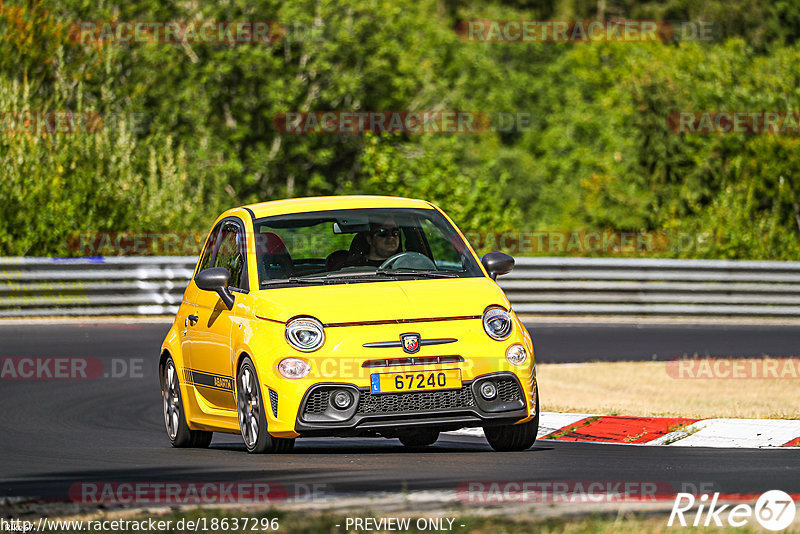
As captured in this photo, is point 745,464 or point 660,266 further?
point 660,266

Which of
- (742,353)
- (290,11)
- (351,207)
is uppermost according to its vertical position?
(290,11)

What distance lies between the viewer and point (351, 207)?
10609 millimetres

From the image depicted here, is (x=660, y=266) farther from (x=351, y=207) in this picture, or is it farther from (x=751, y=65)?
(x=751, y=65)

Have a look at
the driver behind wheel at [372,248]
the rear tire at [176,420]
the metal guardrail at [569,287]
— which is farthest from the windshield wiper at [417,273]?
the metal guardrail at [569,287]

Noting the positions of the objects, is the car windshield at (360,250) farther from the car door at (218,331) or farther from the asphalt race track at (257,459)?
the asphalt race track at (257,459)

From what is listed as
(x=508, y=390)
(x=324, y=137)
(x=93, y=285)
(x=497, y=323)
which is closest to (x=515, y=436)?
(x=508, y=390)

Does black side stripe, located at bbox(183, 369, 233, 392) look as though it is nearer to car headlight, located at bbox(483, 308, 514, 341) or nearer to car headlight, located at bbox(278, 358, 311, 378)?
car headlight, located at bbox(278, 358, 311, 378)

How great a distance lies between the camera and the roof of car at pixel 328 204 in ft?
34.7

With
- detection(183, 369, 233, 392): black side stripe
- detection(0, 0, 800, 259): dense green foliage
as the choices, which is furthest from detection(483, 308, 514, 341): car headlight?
detection(0, 0, 800, 259): dense green foliage

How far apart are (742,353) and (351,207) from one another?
338 inches

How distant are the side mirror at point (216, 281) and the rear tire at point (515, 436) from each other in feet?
6.56

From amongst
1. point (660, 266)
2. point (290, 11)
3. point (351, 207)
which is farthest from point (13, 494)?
point (290, 11)

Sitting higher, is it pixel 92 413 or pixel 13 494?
pixel 13 494

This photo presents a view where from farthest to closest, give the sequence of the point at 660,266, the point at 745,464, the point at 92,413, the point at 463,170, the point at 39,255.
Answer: the point at 463,170 < the point at 39,255 < the point at 660,266 < the point at 92,413 < the point at 745,464
